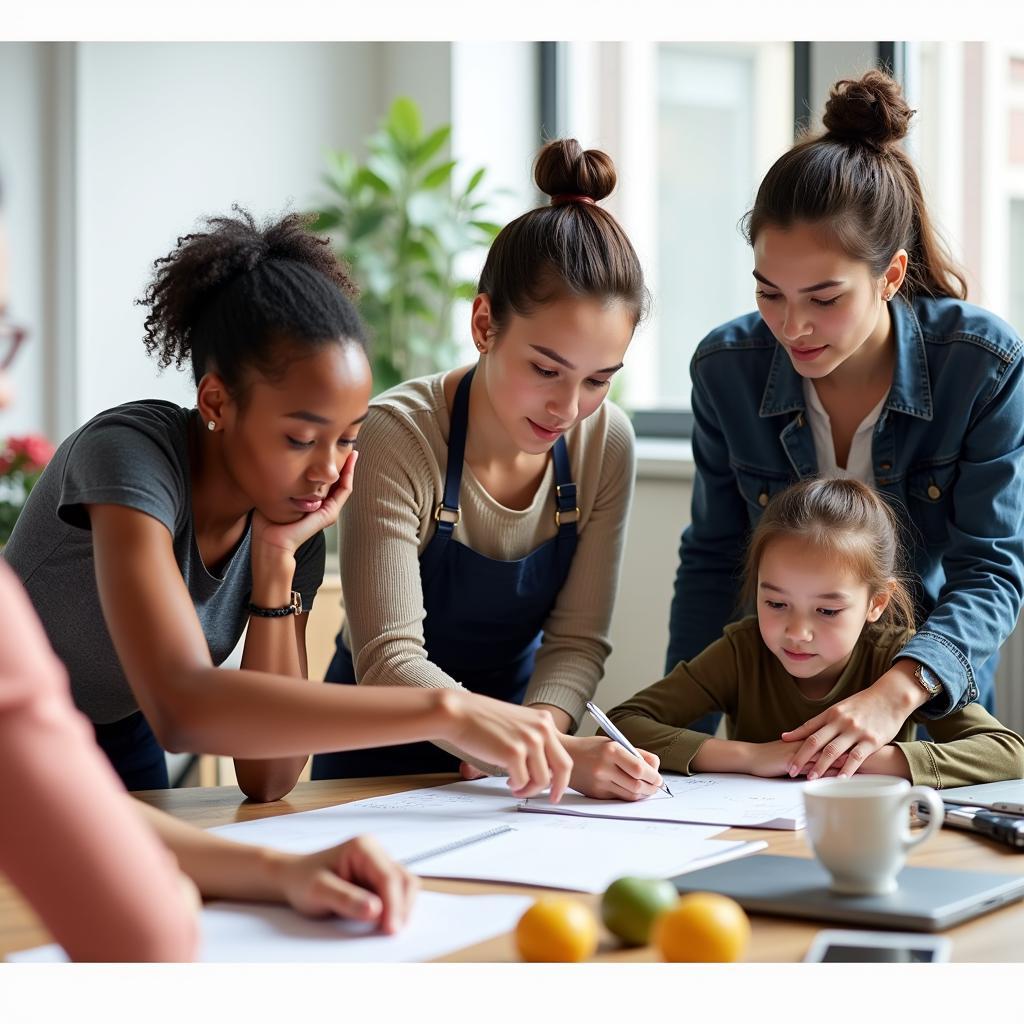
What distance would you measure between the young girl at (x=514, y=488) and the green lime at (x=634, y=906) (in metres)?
0.53

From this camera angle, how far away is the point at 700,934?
0.87 m

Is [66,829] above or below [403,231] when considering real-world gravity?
below

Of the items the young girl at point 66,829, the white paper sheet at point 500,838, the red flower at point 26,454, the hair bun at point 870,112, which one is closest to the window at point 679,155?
the red flower at point 26,454

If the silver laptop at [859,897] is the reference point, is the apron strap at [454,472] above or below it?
above

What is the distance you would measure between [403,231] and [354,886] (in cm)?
286

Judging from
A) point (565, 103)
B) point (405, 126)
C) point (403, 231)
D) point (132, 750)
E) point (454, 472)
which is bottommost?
point (132, 750)

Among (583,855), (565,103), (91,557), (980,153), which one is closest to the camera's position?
(583,855)

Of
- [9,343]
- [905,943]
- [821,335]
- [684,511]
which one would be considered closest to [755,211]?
[821,335]

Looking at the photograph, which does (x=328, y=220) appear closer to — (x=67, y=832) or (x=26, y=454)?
(x=26, y=454)

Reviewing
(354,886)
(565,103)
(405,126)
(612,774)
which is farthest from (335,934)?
(565,103)

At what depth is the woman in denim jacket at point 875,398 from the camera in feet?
5.36

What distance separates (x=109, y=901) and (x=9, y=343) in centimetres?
27

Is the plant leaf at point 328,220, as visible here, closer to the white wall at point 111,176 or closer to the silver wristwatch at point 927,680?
the white wall at point 111,176

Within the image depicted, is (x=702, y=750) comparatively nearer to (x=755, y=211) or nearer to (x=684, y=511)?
(x=755, y=211)
